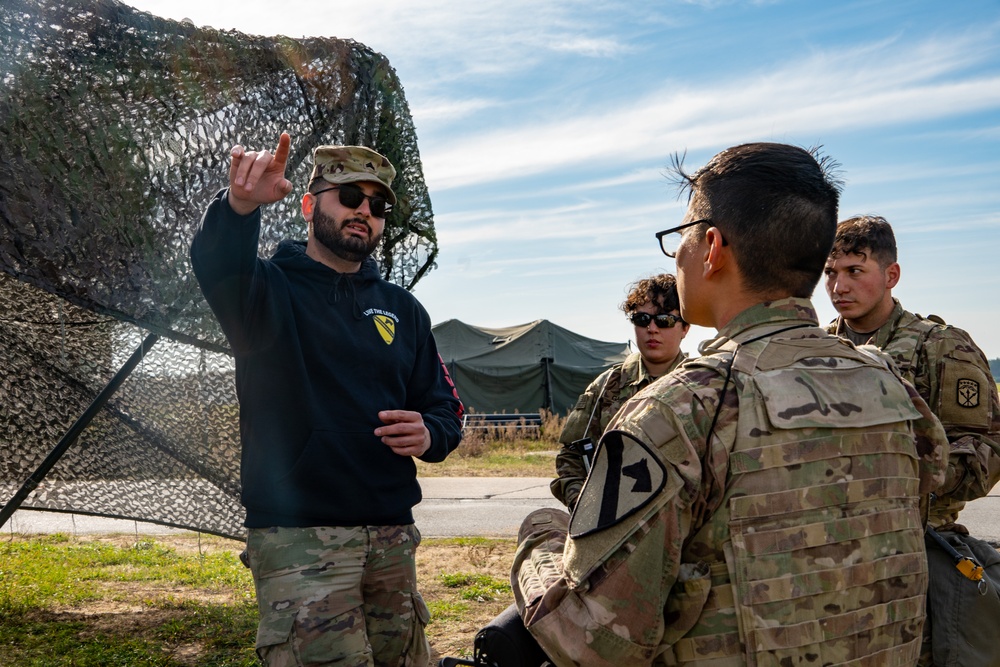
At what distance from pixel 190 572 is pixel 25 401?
217cm

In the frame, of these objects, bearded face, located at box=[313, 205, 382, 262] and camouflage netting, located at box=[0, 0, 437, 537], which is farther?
camouflage netting, located at box=[0, 0, 437, 537]

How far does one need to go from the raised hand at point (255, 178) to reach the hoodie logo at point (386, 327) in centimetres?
74

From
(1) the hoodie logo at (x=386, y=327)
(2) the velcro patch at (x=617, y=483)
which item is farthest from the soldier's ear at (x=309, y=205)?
(2) the velcro patch at (x=617, y=483)

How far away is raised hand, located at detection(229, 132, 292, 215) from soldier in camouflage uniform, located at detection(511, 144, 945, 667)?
1.39 meters

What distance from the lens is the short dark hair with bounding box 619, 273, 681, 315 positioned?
4.05m

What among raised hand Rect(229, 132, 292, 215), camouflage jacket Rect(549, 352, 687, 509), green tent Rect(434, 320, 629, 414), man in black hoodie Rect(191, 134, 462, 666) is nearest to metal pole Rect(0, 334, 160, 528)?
man in black hoodie Rect(191, 134, 462, 666)

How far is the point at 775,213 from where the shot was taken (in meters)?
1.89

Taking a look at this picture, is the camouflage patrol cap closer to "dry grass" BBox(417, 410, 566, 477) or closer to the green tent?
"dry grass" BBox(417, 410, 566, 477)

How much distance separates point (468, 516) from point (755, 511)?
7958 mm

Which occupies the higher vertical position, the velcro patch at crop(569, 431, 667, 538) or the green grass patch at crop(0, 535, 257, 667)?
the velcro patch at crop(569, 431, 667, 538)

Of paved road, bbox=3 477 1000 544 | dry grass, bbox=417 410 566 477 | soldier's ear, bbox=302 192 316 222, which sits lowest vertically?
paved road, bbox=3 477 1000 544

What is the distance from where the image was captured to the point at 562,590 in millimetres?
1758

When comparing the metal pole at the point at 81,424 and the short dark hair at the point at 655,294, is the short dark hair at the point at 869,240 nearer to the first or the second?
the short dark hair at the point at 655,294

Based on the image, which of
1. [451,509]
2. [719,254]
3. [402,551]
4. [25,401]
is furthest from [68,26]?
[451,509]
